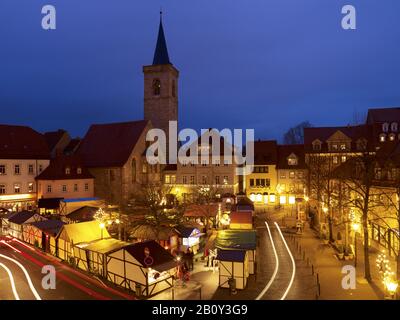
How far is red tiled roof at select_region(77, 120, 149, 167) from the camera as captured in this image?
5138 centimetres

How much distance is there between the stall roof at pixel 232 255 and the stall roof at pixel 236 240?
119cm

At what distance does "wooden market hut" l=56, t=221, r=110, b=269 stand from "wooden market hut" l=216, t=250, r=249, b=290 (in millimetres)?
10829

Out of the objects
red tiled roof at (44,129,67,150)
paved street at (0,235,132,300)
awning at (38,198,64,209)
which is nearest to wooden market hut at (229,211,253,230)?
paved street at (0,235,132,300)

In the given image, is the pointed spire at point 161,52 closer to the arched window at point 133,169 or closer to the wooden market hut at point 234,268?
the arched window at point 133,169

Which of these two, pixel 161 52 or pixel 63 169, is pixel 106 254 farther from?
pixel 161 52

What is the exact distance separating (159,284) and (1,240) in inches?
788

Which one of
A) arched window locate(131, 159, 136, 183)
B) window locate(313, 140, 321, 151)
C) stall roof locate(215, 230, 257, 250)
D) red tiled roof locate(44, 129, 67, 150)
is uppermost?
Answer: red tiled roof locate(44, 129, 67, 150)

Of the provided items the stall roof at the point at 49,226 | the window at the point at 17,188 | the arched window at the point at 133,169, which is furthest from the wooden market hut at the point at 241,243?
the window at the point at 17,188

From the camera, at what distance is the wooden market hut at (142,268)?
684 inches

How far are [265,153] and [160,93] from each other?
23.9 metres

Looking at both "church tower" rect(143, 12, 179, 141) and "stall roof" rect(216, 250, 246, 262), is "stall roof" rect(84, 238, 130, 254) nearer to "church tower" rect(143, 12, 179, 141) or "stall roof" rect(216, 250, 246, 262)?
"stall roof" rect(216, 250, 246, 262)

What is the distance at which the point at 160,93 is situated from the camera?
62.3 metres

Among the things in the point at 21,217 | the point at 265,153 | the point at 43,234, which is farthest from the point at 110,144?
the point at 43,234
